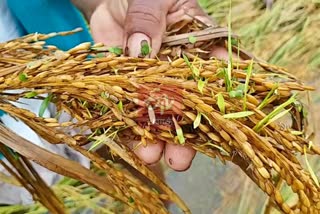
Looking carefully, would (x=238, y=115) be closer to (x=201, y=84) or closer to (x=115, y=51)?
(x=201, y=84)

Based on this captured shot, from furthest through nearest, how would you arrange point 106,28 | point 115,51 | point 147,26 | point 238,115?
point 106,28 → point 147,26 → point 115,51 → point 238,115

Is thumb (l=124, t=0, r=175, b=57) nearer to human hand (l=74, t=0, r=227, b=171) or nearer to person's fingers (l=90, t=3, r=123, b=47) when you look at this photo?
human hand (l=74, t=0, r=227, b=171)

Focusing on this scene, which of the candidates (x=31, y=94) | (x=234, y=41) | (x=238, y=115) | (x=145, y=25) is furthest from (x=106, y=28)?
(x=238, y=115)

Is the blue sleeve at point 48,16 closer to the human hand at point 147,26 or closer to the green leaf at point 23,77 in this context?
the human hand at point 147,26

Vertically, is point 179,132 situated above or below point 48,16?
below

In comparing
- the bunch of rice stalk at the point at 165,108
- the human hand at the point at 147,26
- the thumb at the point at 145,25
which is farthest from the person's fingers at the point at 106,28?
the bunch of rice stalk at the point at 165,108

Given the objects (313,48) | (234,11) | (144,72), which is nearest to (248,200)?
(313,48)
